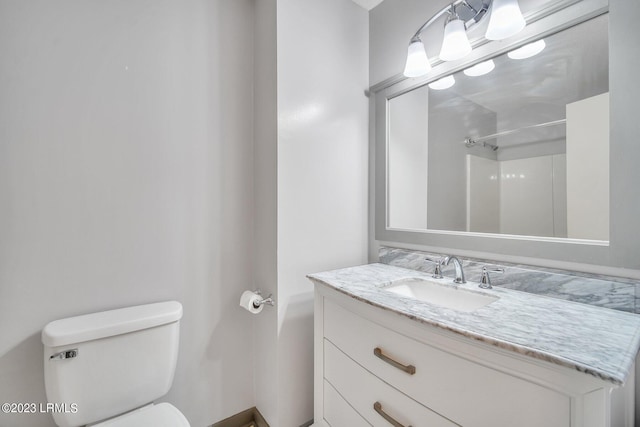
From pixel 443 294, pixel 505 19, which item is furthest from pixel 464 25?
pixel 443 294

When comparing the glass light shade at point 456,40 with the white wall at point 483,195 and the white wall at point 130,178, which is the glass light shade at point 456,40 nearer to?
the white wall at point 483,195

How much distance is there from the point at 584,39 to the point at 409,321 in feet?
3.78

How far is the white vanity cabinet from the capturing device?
21.6 inches

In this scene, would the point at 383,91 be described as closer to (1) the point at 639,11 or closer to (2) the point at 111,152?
(1) the point at 639,11

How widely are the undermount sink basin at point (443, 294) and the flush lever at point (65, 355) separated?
4.03ft

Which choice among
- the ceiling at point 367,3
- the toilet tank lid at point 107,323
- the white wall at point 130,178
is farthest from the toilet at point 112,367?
the ceiling at point 367,3

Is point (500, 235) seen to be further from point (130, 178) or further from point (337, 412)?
point (130, 178)

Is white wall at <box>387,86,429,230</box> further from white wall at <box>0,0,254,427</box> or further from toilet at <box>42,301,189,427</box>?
toilet at <box>42,301,189,427</box>

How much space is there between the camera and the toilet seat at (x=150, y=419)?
0.95 m

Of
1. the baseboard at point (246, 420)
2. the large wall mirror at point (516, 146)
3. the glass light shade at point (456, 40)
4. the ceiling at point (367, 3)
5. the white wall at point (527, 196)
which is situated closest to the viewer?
the large wall mirror at point (516, 146)

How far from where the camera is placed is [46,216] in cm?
104

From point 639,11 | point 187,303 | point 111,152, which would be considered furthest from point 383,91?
point 187,303

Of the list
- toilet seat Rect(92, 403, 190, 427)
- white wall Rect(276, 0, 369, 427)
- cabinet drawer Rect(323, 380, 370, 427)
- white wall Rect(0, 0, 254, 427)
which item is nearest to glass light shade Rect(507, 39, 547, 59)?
white wall Rect(276, 0, 369, 427)

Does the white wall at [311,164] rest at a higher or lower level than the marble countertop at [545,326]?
higher
